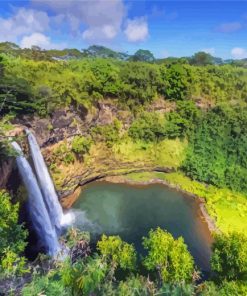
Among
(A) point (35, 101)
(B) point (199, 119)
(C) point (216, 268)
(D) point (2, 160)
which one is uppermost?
(A) point (35, 101)

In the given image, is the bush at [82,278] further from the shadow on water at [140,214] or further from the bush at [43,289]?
the shadow on water at [140,214]

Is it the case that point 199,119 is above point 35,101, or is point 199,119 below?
below

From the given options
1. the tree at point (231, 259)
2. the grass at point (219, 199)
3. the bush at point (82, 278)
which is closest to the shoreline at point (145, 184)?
the grass at point (219, 199)

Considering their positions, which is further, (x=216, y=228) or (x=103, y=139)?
(x=103, y=139)

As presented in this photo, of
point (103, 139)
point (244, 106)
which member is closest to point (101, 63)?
point (103, 139)

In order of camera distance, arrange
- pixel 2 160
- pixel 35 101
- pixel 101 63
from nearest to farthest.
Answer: pixel 2 160
pixel 35 101
pixel 101 63

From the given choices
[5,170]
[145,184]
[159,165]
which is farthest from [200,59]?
[5,170]

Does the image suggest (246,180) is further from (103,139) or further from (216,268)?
(216,268)
